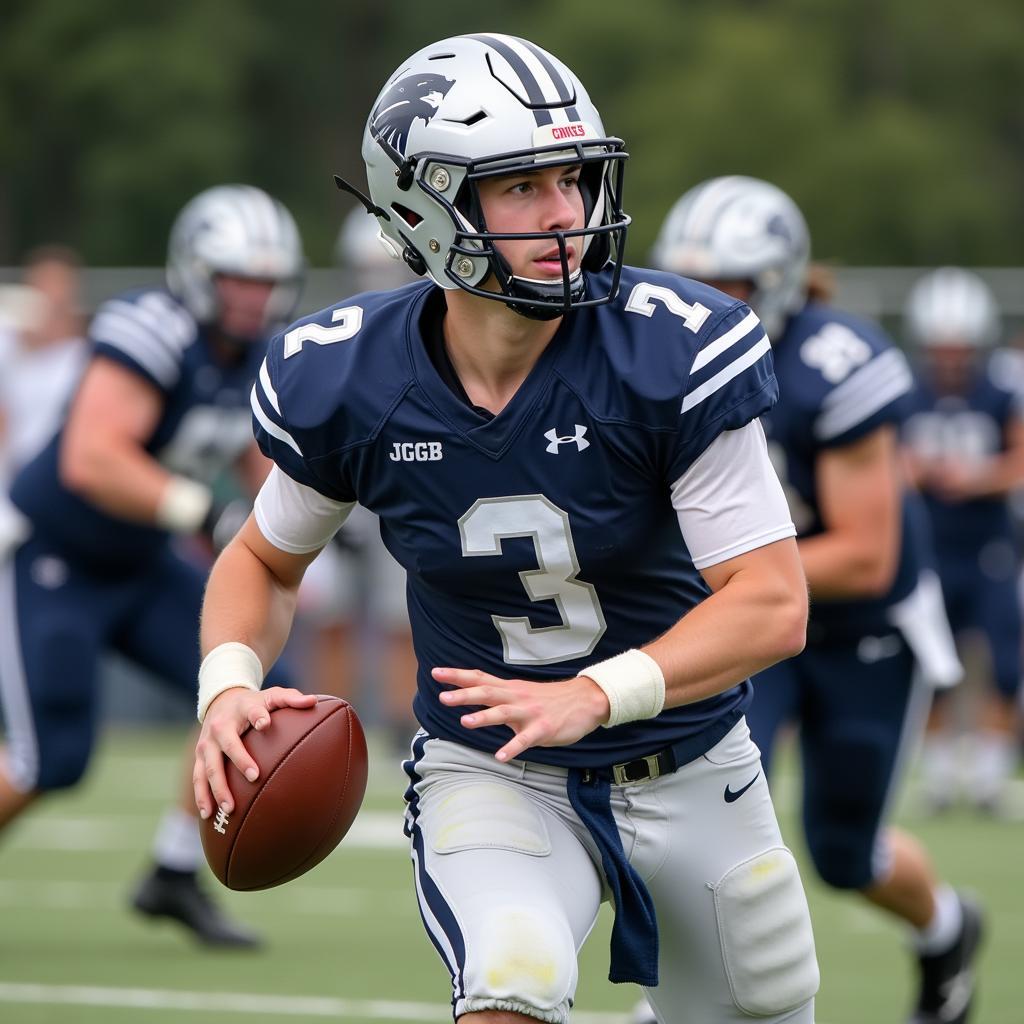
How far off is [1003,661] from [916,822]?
96 centimetres

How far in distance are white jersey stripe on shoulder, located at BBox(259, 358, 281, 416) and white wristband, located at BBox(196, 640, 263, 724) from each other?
1.19 feet

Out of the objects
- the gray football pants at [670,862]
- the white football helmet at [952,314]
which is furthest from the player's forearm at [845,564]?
the white football helmet at [952,314]

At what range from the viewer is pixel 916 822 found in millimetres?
7848

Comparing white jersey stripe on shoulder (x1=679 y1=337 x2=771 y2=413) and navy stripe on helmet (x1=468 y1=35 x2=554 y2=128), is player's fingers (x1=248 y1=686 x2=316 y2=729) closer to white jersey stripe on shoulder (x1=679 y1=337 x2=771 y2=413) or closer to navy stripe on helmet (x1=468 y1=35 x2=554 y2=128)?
white jersey stripe on shoulder (x1=679 y1=337 x2=771 y2=413)

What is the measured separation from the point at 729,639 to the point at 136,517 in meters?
2.81

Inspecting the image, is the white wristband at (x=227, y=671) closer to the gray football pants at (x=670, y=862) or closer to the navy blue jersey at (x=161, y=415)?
the gray football pants at (x=670, y=862)

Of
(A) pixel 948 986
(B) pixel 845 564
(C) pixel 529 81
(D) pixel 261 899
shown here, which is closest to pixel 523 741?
(C) pixel 529 81

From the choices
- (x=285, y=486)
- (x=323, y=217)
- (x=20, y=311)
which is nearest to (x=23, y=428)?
(x=20, y=311)

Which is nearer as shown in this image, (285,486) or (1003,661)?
(285,486)

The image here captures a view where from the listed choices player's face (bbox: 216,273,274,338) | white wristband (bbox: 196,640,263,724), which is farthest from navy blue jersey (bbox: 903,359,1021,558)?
white wristband (bbox: 196,640,263,724)

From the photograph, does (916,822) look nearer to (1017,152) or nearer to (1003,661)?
(1003,661)

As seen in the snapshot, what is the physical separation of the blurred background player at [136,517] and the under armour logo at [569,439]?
2.48 m

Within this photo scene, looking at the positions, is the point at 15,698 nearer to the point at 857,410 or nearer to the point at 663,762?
the point at 857,410

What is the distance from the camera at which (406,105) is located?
299cm
